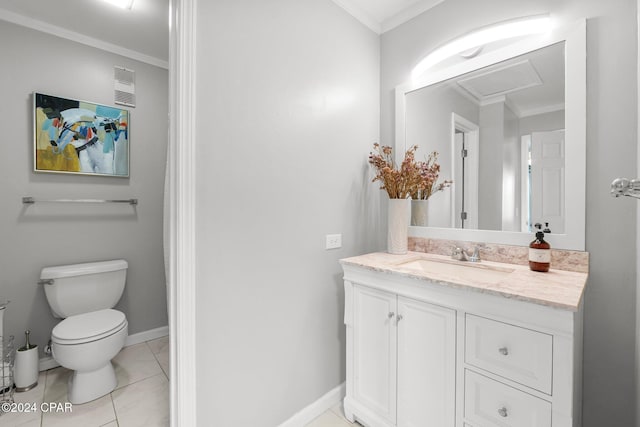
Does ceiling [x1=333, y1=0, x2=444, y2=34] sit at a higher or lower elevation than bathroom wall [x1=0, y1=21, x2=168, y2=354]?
higher

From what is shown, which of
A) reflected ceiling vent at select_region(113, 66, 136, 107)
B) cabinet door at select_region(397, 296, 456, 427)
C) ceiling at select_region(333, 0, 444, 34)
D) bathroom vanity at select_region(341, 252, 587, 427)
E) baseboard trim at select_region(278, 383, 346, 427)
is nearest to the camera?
bathroom vanity at select_region(341, 252, 587, 427)

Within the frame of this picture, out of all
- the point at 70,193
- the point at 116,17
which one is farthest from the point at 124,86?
the point at 70,193

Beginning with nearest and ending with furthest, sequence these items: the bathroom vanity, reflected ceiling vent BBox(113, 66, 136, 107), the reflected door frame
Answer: the bathroom vanity, the reflected door frame, reflected ceiling vent BBox(113, 66, 136, 107)

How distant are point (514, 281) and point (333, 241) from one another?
0.95m

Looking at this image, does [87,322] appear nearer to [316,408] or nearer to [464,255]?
[316,408]

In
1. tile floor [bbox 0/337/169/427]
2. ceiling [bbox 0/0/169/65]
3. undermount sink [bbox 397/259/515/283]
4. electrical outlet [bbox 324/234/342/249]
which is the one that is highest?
ceiling [bbox 0/0/169/65]

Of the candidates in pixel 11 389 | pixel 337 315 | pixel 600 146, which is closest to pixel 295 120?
pixel 337 315

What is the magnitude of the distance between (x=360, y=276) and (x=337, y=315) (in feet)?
1.48

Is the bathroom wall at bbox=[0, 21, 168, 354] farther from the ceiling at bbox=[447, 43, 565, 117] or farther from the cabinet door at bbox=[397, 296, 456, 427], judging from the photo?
the ceiling at bbox=[447, 43, 565, 117]

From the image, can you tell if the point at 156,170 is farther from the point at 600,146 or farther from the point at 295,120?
the point at 600,146

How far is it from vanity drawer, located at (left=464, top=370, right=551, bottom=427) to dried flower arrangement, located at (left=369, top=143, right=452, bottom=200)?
1.01 meters

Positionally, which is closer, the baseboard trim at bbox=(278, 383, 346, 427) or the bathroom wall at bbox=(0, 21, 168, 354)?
the baseboard trim at bbox=(278, 383, 346, 427)

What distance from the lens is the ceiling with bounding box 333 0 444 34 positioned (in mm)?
1792

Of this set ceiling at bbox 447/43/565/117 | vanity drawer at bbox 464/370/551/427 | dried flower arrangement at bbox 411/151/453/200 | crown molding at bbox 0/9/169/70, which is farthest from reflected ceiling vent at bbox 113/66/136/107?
vanity drawer at bbox 464/370/551/427
